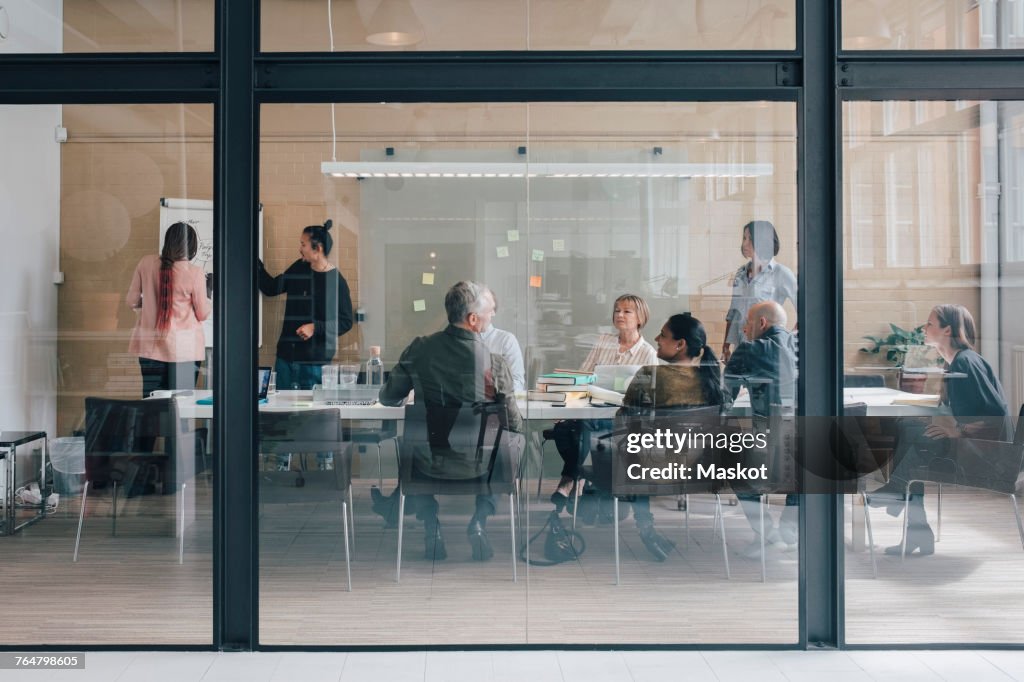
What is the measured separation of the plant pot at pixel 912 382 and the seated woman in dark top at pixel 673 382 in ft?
2.47

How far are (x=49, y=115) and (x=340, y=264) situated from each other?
1392mm

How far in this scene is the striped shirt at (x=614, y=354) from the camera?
3553 millimetres

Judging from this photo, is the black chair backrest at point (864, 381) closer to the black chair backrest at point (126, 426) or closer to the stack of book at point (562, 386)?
the stack of book at point (562, 386)

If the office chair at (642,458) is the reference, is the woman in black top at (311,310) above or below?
above

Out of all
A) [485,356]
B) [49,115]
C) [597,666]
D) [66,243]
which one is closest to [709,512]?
[597,666]

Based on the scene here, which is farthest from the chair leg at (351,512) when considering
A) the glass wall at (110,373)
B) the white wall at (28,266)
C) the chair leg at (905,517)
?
the chair leg at (905,517)

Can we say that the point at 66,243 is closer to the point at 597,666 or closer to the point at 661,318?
the point at 661,318

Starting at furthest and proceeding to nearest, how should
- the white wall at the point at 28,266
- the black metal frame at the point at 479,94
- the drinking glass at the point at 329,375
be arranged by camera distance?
1. the white wall at the point at 28,266
2. the drinking glass at the point at 329,375
3. the black metal frame at the point at 479,94

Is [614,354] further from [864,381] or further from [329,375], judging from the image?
[329,375]

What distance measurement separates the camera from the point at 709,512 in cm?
355

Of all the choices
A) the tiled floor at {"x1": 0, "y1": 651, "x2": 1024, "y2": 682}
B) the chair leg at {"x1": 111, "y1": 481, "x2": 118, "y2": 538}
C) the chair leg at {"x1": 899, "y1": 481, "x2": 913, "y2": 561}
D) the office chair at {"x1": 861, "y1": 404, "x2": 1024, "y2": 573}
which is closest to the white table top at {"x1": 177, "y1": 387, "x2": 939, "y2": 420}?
the office chair at {"x1": 861, "y1": 404, "x2": 1024, "y2": 573}

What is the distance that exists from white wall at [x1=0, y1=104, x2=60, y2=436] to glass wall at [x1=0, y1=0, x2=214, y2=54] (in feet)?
1.13

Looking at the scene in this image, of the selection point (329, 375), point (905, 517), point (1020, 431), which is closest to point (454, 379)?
point (329, 375)

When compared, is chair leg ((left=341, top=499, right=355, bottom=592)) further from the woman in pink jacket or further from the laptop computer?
the woman in pink jacket
